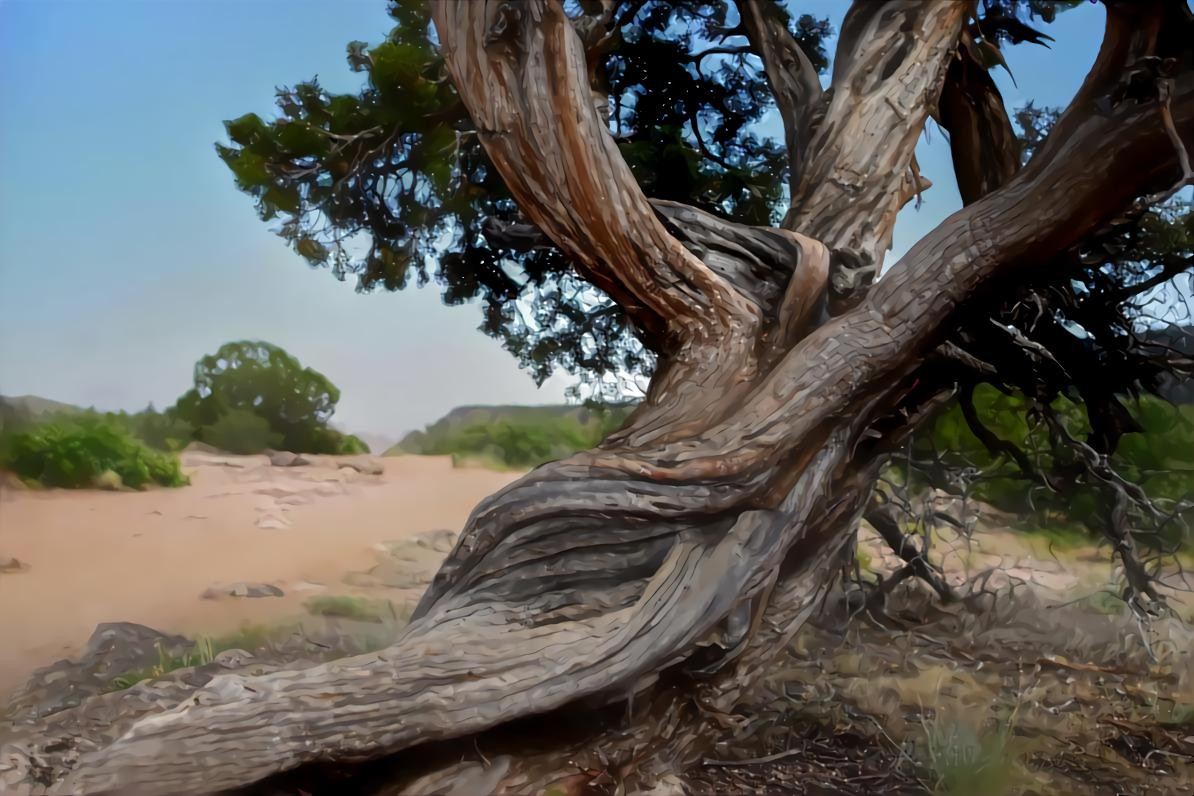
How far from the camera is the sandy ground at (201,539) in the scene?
4.11ft

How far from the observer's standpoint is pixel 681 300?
138 centimetres

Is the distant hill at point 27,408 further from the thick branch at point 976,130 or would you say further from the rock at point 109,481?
the thick branch at point 976,130

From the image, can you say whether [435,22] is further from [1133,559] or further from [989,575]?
[1133,559]

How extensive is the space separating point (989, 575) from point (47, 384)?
1.90m

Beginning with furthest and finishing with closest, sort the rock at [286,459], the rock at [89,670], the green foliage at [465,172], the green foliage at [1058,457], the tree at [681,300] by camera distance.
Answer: the green foliage at [1058,457]
the green foliage at [465,172]
the rock at [286,459]
the rock at [89,670]
the tree at [681,300]

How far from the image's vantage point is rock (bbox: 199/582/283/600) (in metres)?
1.32

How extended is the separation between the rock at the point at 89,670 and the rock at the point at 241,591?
0.10m

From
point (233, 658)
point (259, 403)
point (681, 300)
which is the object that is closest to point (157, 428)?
point (259, 403)

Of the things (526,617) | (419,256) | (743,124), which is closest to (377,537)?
(526,617)

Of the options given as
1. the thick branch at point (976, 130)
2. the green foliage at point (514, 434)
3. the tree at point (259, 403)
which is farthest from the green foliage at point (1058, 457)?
the tree at point (259, 403)

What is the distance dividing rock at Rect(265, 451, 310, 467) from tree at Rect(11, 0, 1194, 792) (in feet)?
1.16

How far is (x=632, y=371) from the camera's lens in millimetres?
1526

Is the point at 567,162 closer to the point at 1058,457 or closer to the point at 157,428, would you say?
the point at 157,428

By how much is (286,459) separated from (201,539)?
7.7 inches
